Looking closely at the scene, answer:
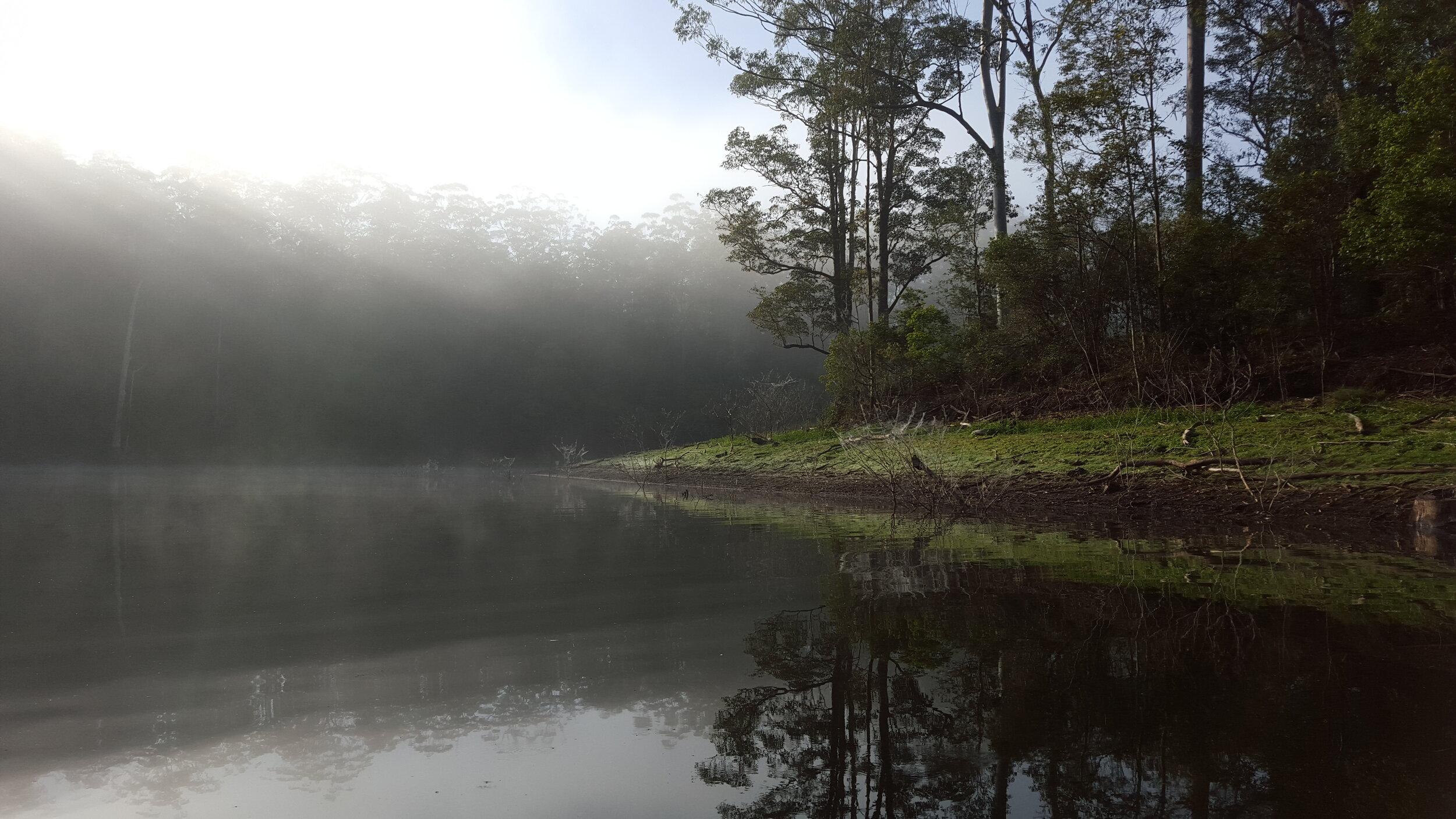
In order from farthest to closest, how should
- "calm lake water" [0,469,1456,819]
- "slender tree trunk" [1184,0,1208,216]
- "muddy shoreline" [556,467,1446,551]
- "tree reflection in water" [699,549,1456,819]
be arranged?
"slender tree trunk" [1184,0,1208,216] → "muddy shoreline" [556,467,1446,551] → "calm lake water" [0,469,1456,819] → "tree reflection in water" [699,549,1456,819]

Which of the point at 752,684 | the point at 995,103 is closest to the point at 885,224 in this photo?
the point at 995,103

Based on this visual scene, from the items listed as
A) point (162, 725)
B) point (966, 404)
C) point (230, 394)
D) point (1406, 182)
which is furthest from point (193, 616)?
point (230, 394)

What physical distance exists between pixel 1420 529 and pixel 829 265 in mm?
25936

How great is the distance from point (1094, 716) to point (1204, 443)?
311 inches

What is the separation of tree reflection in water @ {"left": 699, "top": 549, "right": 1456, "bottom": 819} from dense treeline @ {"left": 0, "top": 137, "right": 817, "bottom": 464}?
32.0 metres

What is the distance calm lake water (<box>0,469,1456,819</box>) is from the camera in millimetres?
2537

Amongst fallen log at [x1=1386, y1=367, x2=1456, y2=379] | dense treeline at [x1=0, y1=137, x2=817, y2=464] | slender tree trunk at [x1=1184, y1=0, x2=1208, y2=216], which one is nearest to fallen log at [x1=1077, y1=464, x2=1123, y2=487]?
fallen log at [x1=1386, y1=367, x2=1456, y2=379]

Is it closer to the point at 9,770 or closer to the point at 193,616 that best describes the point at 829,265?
the point at 193,616

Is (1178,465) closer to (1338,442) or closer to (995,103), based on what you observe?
(1338,442)

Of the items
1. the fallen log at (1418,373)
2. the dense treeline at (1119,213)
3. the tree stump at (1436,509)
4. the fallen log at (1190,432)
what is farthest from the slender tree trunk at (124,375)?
the tree stump at (1436,509)

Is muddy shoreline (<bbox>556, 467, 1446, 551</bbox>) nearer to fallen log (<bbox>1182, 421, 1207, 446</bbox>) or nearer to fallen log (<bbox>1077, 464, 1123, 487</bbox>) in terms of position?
fallen log (<bbox>1077, 464, 1123, 487</bbox>)

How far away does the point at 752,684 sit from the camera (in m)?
3.62

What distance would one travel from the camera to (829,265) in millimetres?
31781

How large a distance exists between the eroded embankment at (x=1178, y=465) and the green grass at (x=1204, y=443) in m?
0.02
